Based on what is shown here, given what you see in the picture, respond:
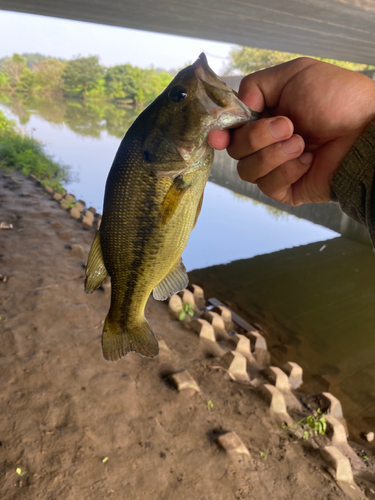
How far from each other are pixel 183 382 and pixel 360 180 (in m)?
2.78

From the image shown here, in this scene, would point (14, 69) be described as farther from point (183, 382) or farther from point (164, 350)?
point (183, 382)

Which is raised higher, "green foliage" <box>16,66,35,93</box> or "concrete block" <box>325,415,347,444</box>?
"concrete block" <box>325,415,347,444</box>

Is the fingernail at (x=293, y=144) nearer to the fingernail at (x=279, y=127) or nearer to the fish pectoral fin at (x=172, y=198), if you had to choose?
the fingernail at (x=279, y=127)

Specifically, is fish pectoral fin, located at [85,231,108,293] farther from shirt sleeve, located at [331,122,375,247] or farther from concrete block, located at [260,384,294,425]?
concrete block, located at [260,384,294,425]

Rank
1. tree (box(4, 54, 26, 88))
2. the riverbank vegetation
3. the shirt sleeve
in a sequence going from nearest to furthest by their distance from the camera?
the shirt sleeve
the riverbank vegetation
tree (box(4, 54, 26, 88))

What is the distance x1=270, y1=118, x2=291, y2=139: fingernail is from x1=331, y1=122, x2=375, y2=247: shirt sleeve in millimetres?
436

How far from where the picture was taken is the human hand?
1956 mm

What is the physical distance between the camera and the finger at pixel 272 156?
1.93 meters

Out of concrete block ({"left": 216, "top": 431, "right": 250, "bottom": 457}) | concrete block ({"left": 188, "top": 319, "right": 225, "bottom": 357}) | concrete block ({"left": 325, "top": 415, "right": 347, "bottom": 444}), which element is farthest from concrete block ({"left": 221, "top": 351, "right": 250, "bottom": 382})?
concrete block ({"left": 216, "top": 431, "right": 250, "bottom": 457})

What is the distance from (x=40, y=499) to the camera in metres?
2.44

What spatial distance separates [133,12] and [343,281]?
9.69 m

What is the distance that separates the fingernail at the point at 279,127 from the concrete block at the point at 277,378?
365cm

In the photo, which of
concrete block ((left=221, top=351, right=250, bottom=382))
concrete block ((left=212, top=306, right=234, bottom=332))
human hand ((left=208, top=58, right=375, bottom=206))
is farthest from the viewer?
concrete block ((left=212, top=306, right=234, bottom=332))

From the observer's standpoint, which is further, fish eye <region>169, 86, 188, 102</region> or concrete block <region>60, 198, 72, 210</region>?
concrete block <region>60, 198, 72, 210</region>
